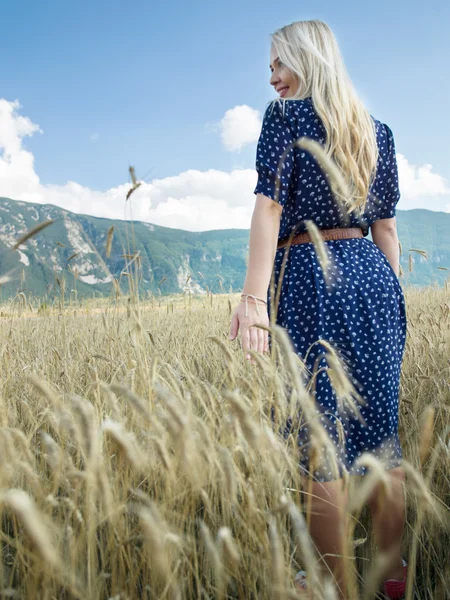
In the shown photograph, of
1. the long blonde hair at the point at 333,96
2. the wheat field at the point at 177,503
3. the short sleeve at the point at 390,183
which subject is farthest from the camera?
the short sleeve at the point at 390,183

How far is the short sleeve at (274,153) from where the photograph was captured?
4.62 feet

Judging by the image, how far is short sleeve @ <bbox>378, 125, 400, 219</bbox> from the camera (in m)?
1.68

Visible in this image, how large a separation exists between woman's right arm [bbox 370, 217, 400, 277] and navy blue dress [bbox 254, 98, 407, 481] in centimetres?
23

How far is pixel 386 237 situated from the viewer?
1717mm

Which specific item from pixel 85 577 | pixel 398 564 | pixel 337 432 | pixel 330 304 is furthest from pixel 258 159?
pixel 398 564

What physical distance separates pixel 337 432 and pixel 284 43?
1.20 m

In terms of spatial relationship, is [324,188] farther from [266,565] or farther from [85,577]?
[85,577]

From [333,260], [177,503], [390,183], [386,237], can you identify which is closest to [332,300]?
[333,260]

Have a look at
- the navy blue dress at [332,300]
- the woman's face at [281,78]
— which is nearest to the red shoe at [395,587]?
the navy blue dress at [332,300]

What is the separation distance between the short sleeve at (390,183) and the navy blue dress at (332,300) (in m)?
0.26

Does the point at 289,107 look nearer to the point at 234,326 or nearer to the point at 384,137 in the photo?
the point at 384,137

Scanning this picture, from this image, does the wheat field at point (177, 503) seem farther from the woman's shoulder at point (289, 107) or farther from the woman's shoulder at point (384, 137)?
the woman's shoulder at point (384, 137)

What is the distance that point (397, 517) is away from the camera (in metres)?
1.45

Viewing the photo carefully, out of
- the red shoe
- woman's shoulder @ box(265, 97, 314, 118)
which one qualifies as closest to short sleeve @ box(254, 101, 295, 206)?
woman's shoulder @ box(265, 97, 314, 118)
